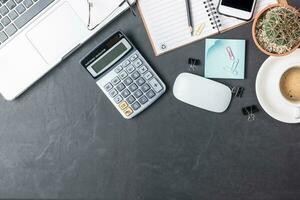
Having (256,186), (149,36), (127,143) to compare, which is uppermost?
(149,36)

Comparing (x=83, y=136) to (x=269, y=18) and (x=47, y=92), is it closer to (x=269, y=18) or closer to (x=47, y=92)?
(x=47, y=92)

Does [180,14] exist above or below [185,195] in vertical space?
above

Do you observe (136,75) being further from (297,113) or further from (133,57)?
(297,113)

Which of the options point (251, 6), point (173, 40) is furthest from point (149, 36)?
point (251, 6)

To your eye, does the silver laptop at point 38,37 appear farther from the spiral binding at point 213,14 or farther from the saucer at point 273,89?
the saucer at point 273,89

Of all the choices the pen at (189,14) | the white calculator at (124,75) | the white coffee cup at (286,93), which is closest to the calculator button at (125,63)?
the white calculator at (124,75)

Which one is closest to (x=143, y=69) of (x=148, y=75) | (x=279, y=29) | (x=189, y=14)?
(x=148, y=75)

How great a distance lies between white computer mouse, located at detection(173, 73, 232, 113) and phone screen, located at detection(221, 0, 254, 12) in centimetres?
12

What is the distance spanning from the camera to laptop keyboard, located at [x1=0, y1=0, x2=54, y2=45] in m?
0.75

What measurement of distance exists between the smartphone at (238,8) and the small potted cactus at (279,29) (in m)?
0.02

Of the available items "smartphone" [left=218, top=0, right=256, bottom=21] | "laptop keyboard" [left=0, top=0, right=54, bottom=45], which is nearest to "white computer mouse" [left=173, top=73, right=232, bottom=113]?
"smartphone" [left=218, top=0, right=256, bottom=21]

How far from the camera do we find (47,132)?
0.79 meters

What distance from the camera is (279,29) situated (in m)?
0.69

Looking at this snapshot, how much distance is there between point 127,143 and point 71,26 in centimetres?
21
